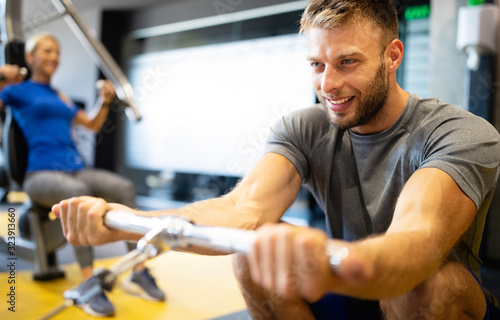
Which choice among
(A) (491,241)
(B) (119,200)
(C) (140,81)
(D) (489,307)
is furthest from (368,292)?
(C) (140,81)

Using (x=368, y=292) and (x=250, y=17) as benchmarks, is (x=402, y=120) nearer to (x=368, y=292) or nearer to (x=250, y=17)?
(x=368, y=292)

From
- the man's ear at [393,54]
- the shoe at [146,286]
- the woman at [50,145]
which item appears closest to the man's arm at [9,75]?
the woman at [50,145]

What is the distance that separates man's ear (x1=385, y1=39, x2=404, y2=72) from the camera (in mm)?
1090

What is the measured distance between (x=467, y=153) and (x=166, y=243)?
1.99 feet

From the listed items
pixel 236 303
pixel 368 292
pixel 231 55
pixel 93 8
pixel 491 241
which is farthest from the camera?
pixel 93 8

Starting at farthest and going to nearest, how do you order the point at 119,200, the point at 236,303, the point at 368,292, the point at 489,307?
the point at 119,200, the point at 236,303, the point at 489,307, the point at 368,292

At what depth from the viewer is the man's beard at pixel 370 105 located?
3.44 feet

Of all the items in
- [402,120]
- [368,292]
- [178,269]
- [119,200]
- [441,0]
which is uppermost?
[441,0]

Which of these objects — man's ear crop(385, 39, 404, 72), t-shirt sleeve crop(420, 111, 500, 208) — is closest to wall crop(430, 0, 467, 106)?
man's ear crop(385, 39, 404, 72)

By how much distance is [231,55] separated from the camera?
14.5 feet

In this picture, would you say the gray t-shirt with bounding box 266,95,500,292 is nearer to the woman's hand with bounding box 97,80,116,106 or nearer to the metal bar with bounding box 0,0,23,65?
the woman's hand with bounding box 97,80,116,106

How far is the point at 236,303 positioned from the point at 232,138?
2.73m

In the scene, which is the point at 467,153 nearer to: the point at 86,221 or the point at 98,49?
the point at 86,221

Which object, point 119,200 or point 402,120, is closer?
point 402,120
